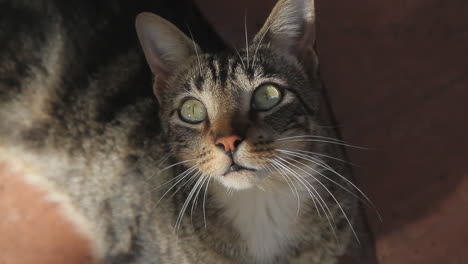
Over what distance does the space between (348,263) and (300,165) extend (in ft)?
1.89

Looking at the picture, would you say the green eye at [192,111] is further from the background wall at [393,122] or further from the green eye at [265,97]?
the background wall at [393,122]

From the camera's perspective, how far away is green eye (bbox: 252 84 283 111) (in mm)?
1282

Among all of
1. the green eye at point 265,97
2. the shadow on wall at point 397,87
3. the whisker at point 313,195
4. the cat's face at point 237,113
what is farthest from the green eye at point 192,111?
the shadow on wall at point 397,87

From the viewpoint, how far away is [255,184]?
1.26 m

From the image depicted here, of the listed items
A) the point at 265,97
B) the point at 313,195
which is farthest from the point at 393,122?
the point at 265,97

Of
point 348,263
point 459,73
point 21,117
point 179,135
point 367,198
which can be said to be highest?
point 21,117

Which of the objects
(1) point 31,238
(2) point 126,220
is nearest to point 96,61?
(2) point 126,220

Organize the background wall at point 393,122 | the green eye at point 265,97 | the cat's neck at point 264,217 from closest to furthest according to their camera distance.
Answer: the green eye at point 265,97, the cat's neck at point 264,217, the background wall at point 393,122

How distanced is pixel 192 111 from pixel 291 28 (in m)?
0.33

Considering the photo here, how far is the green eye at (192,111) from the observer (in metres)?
1.31

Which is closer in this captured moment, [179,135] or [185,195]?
[179,135]

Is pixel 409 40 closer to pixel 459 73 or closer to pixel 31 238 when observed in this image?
pixel 459 73

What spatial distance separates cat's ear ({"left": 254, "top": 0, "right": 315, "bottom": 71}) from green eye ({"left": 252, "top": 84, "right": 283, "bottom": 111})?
0.46ft

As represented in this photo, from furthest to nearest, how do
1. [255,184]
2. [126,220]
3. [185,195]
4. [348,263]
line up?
[348,263], [126,220], [185,195], [255,184]
